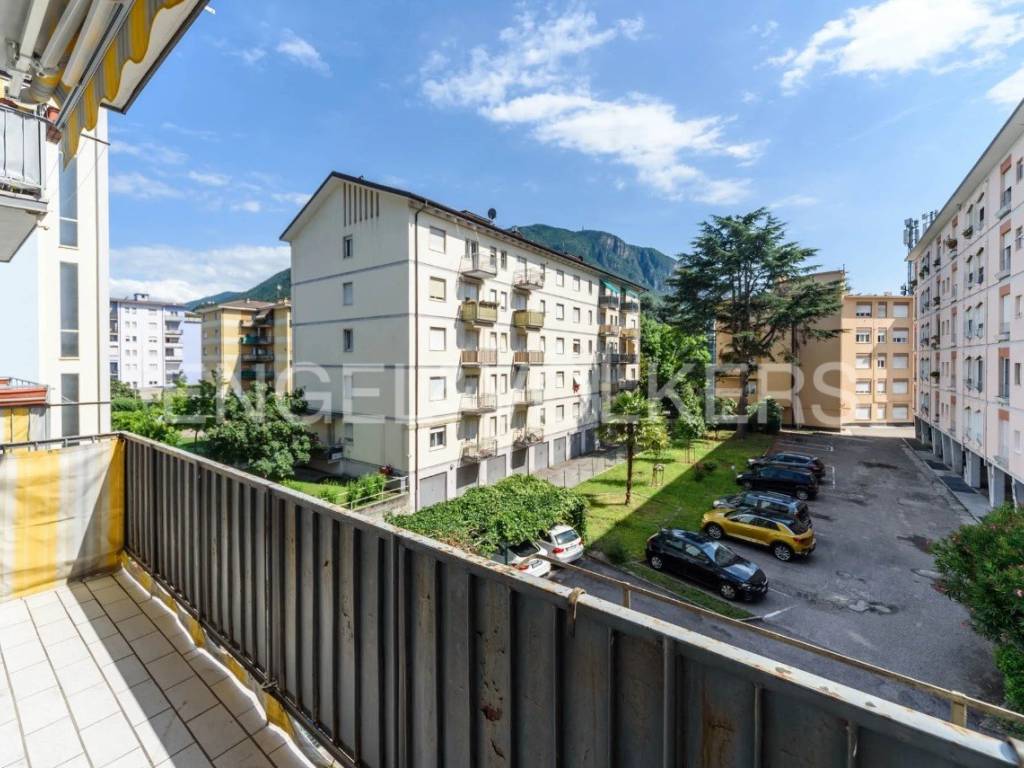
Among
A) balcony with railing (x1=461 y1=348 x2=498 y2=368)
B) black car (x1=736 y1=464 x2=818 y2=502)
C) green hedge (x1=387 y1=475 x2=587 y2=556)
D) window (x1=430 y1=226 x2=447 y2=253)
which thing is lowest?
black car (x1=736 y1=464 x2=818 y2=502)

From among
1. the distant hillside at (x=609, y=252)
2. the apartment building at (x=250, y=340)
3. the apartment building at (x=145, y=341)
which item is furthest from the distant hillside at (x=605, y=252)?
the apartment building at (x=250, y=340)

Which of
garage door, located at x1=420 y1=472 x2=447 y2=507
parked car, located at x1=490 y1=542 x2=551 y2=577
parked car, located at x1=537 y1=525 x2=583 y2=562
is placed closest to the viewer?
parked car, located at x1=490 y1=542 x2=551 y2=577

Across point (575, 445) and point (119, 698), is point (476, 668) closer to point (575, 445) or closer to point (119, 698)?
point (119, 698)

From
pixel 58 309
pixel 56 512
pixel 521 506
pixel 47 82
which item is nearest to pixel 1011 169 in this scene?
pixel 521 506

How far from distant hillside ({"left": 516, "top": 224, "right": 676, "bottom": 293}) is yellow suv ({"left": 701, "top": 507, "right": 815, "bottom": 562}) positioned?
15413cm

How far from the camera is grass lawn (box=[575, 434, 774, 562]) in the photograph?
50.5 feet

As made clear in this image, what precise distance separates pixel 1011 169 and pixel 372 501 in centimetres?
2602

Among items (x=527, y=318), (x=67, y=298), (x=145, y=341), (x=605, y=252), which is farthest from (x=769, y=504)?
(x=605, y=252)

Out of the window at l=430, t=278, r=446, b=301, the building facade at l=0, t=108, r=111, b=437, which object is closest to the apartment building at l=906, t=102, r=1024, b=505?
the window at l=430, t=278, r=446, b=301

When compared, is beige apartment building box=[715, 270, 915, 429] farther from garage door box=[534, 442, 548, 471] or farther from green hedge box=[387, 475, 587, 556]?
green hedge box=[387, 475, 587, 556]

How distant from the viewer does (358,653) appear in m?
2.50

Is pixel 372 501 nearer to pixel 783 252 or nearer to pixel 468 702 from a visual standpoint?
pixel 468 702

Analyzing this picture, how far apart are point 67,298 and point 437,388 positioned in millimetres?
11993

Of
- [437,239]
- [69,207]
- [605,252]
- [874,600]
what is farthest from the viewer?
[605,252]
